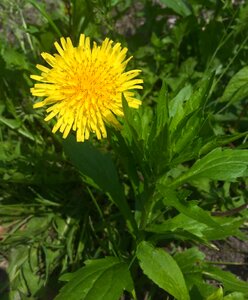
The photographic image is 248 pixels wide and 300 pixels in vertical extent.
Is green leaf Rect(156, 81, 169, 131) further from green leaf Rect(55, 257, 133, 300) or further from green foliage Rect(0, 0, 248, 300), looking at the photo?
green leaf Rect(55, 257, 133, 300)

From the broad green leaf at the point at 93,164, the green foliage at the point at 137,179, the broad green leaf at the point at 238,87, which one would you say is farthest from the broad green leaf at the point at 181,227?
the broad green leaf at the point at 238,87

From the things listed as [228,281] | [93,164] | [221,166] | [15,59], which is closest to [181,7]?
[15,59]

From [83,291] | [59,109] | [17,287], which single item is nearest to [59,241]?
[17,287]

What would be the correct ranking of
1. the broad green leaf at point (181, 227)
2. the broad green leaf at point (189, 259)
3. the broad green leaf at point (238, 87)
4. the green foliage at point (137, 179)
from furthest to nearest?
the broad green leaf at point (238, 87) < the broad green leaf at point (189, 259) < the broad green leaf at point (181, 227) < the green foliage at point (137, 179)

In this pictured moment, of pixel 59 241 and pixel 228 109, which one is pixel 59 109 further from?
pixel 228 109

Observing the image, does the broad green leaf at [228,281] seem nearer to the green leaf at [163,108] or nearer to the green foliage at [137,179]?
the green foliage at [137,179]

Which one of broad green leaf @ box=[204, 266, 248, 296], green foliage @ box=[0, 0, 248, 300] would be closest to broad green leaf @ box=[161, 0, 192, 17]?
green foliage @ box=[0, 0, 248, 300]
